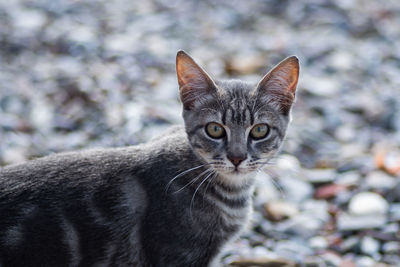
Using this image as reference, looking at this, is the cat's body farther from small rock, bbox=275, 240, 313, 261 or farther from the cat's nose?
small rock, bbox=275, 240, 313, 261

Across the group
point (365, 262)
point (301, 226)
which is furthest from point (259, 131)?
point (365, 262)

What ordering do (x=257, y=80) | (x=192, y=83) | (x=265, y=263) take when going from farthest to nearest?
(x=257, y=80) < (x=265, y=263) < (x=192, y=83)

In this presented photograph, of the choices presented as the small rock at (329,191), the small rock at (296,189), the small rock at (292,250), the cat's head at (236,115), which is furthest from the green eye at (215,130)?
the small rock at (329,191)

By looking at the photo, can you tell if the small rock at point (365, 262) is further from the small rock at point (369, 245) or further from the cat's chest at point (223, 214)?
the cat's chest at point (223, 214)

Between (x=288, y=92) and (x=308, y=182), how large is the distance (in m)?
1.65

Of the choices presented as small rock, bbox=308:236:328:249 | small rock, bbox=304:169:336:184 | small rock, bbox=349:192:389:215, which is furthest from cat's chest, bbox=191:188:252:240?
small rock, bbox=304:169:336:184

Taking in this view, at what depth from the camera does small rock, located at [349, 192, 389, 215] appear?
5.04 meters

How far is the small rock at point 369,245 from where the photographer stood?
4637 mm

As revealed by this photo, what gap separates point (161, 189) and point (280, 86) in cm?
103

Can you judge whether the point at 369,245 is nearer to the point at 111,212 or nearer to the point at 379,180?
the point at 379,180

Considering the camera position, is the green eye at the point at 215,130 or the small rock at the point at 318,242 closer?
the green eye at the point at 215,130

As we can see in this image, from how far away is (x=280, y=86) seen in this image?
410 centimetres

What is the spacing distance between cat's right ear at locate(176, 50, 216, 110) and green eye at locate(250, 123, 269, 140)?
1.24ft

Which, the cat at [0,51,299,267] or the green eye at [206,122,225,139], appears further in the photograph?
the green eye at [206,122,225,139]
